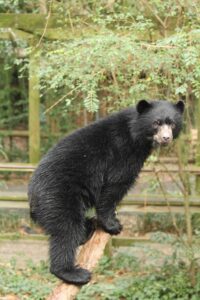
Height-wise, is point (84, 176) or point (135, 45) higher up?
point (135, 45)

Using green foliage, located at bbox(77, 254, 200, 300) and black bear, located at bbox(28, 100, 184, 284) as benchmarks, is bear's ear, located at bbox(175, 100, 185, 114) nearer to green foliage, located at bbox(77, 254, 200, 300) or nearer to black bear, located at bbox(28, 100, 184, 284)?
black bear, located at bbox(28, 100, 184, 284)

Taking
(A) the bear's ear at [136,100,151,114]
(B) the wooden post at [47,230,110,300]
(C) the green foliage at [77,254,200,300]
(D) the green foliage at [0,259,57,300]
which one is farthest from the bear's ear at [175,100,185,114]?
(D) the green foliage at [0,259,57,300]

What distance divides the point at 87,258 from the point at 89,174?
0.62m

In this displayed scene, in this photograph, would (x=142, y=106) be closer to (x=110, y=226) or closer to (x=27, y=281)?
(x=110, y=226)

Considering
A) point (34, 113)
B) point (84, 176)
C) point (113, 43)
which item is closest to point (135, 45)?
point (113, 43)

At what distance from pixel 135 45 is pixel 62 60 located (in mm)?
776

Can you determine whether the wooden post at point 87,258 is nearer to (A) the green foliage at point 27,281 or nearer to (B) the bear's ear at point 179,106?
(B) the bear's ear at point 179,106

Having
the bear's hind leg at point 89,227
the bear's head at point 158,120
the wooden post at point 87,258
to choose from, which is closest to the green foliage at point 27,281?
the bear's hind leg at point 89,227

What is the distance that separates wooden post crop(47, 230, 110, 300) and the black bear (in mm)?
70

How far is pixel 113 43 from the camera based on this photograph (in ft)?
17.6

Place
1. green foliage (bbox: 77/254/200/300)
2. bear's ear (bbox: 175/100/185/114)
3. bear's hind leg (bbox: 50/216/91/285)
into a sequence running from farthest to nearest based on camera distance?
green foliage (bbox: 77/254/200/300) < bear's ear (bbox: 175/100/185/114) < bear's hind leg (bbox: 50/216/91/285)

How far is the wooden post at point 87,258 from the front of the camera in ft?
14.8

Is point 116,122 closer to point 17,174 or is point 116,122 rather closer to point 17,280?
point 17,280

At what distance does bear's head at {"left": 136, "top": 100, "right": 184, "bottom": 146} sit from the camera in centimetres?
463
